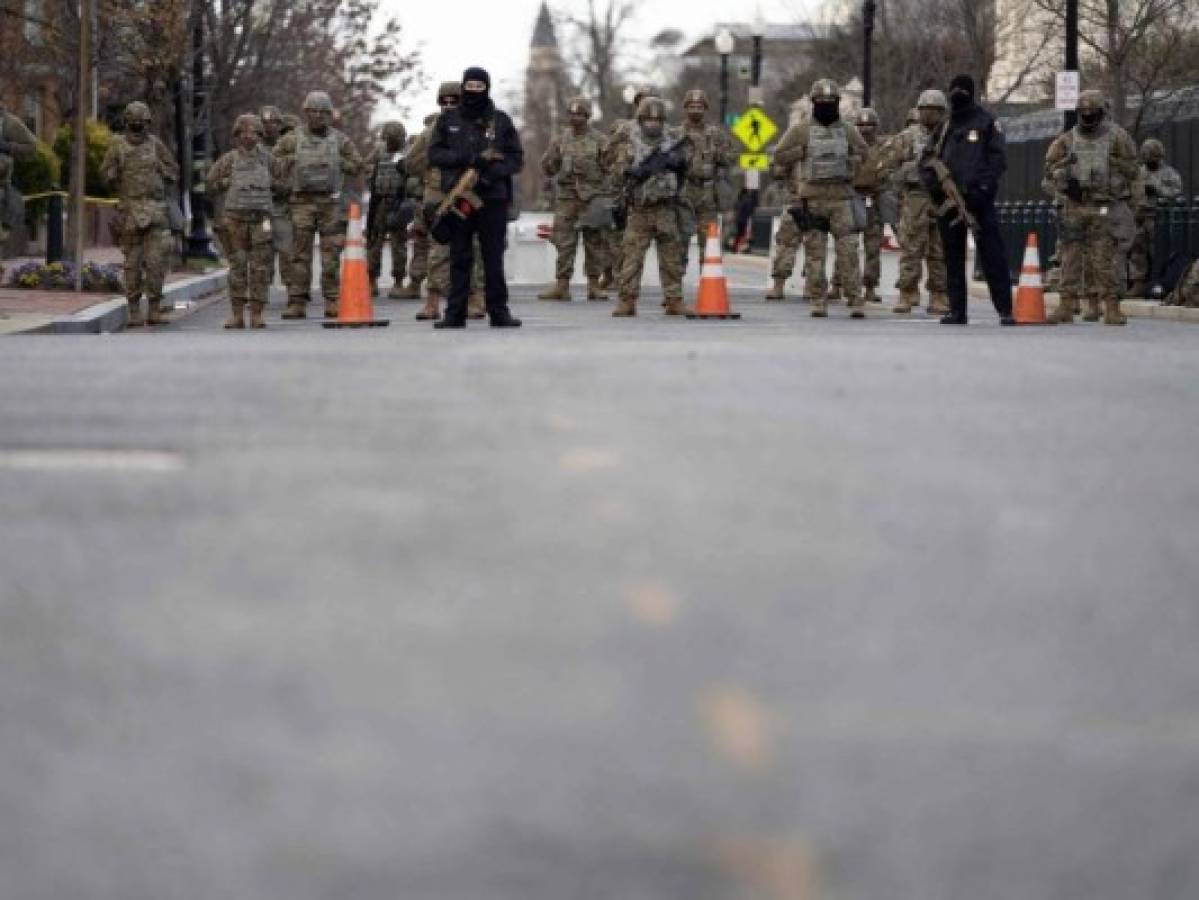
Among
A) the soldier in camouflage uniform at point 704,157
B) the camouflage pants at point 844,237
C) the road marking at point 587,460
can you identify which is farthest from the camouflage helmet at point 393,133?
the road marking at point 587,460

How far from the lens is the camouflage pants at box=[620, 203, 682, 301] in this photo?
81.7 feet

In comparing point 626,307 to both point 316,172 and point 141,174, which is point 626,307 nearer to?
point 316,172

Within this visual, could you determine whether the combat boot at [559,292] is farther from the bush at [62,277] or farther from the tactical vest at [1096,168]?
the tactical vest at [1096,168]

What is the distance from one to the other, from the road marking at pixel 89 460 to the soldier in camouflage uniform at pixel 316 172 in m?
16.7

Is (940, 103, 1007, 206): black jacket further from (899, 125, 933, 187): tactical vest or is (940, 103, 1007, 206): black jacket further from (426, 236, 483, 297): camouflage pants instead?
(426, 236, 483, 297): camouflage pants

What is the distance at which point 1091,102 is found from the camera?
23953mm

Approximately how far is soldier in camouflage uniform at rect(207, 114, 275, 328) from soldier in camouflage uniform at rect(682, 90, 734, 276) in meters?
4.27

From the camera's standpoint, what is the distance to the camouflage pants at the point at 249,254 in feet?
83.1

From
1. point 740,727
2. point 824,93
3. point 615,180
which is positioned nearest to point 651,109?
point 615,180

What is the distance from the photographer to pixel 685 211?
25156 mm

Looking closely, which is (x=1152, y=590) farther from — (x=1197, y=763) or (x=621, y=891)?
(x=621, y=891)

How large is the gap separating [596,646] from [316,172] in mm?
20149

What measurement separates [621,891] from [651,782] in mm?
635

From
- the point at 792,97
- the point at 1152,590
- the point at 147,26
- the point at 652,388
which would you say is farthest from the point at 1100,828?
the point at 792,97
